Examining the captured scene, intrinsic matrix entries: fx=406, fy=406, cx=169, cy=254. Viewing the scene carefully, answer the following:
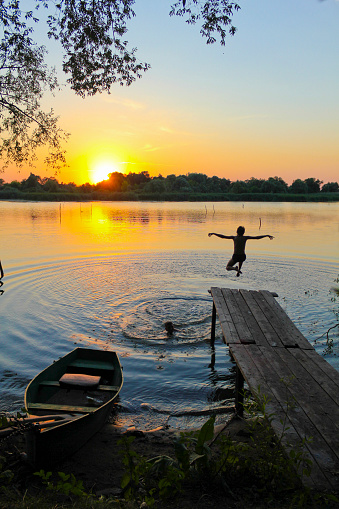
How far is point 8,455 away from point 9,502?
66.3 inches

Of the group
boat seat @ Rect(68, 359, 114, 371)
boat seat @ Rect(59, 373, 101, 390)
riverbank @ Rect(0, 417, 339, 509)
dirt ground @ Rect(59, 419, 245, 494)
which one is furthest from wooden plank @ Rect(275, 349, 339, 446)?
boat seat @ Rect(68, 359, 114, 371)

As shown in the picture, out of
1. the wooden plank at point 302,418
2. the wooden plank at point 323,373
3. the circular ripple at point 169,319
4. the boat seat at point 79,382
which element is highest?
the wooden plank at point 323,373

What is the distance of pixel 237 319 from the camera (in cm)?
962

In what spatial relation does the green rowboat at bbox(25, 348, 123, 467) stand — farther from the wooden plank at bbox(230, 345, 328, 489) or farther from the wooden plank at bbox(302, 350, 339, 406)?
the wooden plank at bbox(302, 350, 339, 406)

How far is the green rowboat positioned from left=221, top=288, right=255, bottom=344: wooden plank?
8.73 feet

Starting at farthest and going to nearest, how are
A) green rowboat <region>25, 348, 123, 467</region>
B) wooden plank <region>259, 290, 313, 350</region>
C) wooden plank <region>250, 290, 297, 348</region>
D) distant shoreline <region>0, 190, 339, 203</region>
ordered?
distant shoreline <region>0, 190, 339, 203</region> → wooden plank <region>250, 290, 297, 348</region> → wooden plank <region>259, 290, 313, 350</region> → green rowboat <region>25, 348, 123, 467</region>

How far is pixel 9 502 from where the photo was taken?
14.1ft

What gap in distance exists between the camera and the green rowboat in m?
5.65

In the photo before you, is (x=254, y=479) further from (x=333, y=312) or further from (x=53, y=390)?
(x=333, y=312)

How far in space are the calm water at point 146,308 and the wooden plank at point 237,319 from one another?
1.44 meters

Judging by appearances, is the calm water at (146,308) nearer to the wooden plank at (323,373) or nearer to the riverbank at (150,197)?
the wooden plank at (323,373)

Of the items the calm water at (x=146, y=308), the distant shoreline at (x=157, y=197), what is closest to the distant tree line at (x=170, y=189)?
the distant shoreline at (x=157, y=197)

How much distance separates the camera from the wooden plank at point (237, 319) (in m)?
8.38

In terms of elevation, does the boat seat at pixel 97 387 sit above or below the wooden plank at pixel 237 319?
below
